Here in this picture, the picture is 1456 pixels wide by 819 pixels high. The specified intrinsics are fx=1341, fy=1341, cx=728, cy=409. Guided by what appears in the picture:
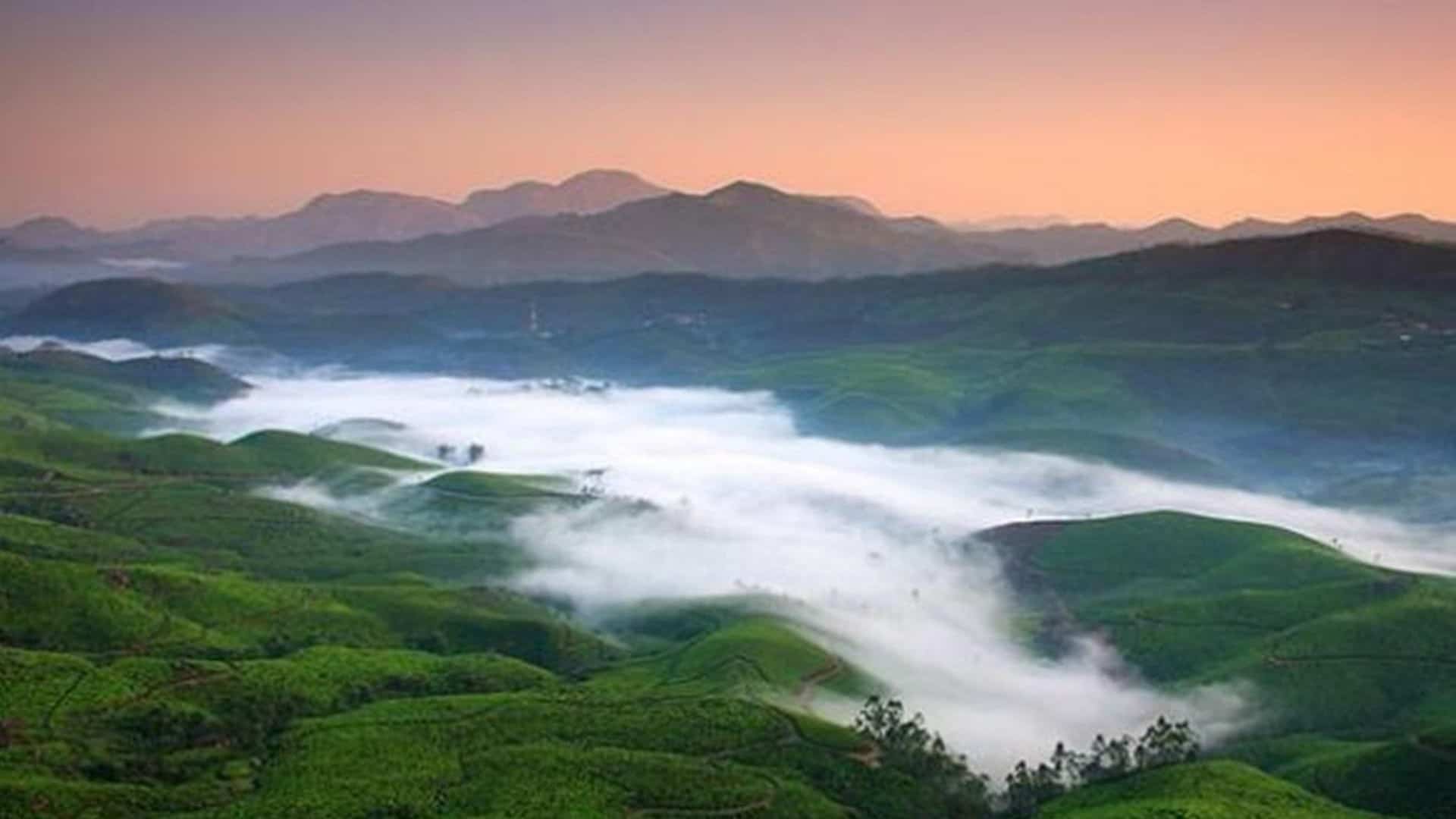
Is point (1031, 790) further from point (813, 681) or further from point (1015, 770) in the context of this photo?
point (813, 681)

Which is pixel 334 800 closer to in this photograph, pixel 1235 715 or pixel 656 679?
pixel 656 679

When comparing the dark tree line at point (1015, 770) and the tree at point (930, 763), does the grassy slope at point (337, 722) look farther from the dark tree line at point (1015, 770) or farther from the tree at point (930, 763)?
the dark tree line at point (1015, 770)

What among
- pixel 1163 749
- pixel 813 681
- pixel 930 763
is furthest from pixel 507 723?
pixel 1163 749

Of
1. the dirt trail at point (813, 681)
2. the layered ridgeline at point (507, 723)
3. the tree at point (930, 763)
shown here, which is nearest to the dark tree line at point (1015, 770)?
the tree at point (930, 763)

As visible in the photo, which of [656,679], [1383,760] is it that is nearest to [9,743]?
[656,679]

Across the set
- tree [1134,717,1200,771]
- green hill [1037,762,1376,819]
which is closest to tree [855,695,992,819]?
green hill [1037,762,1376,819]

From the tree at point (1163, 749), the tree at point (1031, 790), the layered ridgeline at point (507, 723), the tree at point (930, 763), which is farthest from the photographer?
the tree at point (1163, 749)

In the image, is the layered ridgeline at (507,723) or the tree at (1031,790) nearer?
the layered ridgeline at (507,723)

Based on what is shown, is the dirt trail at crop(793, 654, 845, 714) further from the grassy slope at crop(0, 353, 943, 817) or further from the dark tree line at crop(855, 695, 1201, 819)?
the dark tree line at crop(855, 695, 1201, 819)
